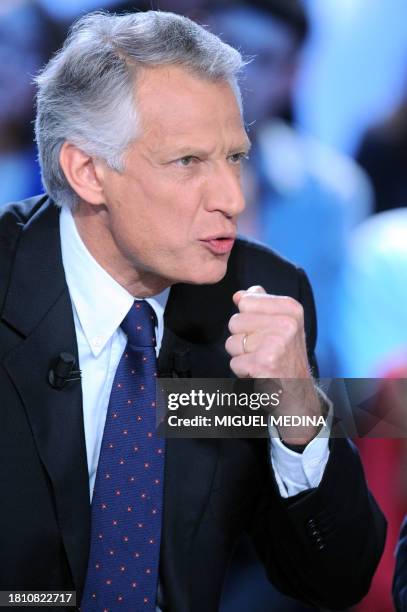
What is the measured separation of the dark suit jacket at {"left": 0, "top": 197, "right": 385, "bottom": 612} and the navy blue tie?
0.03 metres

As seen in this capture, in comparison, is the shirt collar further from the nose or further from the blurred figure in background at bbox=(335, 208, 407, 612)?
the blurred figure in background at bbox=(335, 208, 407, 612)

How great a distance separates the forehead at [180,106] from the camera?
57.7 inches

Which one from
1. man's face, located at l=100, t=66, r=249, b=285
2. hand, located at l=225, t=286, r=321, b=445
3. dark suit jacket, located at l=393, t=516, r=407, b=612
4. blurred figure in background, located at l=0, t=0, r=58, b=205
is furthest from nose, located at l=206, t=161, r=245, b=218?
blurred figure in background, located at l=0, t=0, r=58, b=205

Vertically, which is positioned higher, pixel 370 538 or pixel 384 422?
pixel 384 422

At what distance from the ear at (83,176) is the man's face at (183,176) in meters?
0.05

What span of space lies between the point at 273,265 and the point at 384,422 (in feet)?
1.78

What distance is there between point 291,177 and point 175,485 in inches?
47.6

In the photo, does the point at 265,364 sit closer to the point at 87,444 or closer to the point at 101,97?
the point at 87,444

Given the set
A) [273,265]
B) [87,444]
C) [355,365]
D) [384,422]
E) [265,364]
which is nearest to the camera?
[265,364]

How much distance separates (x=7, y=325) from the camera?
150cm

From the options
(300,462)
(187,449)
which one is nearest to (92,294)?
(187,449)

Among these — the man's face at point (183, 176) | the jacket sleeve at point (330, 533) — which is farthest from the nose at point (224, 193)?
the jacket sleeve at point (330, 533)

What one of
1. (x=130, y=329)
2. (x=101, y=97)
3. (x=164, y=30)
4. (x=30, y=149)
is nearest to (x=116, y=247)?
(x=130, y=329)

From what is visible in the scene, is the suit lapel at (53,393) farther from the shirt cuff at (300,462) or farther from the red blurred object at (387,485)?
the red blurred object at (387,485)
